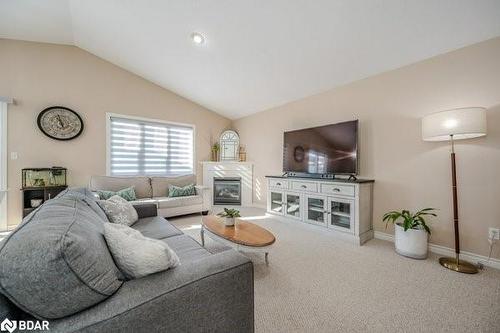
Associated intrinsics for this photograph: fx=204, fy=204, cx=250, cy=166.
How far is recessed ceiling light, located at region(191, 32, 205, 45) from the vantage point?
9.65 feet

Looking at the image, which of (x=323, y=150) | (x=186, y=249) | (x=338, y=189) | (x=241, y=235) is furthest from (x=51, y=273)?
(x=323, y=150)

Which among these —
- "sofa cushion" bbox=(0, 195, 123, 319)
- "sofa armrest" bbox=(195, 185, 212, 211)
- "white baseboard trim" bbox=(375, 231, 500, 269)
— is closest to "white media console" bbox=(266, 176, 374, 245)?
"white baseboard trim" bbox=(375, 231, 500, 269)

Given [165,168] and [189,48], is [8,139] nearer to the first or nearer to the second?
[165,168]

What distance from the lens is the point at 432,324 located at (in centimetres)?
140

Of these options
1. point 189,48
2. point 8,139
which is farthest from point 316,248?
point 8,139

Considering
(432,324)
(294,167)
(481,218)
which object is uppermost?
(294,167)

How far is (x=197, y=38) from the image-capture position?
3.00 metres

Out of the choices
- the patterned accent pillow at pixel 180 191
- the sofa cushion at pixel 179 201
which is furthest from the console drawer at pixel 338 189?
the patterned accent pillow at pixel 180 191

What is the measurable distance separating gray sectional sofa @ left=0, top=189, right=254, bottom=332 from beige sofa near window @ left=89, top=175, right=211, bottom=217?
9.34 feet

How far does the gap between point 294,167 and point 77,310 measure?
360 cm

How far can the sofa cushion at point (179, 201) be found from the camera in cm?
370

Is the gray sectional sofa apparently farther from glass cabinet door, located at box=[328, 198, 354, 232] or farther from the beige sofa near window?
the beige sofa near window

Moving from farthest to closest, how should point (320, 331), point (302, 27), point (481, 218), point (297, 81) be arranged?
1. point (297, 81)
2. point (302, 27)
3. point (481, 218)
4. point (320, 331)

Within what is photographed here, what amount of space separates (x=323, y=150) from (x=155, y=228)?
2.75 meters
